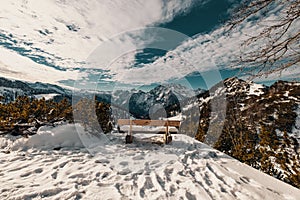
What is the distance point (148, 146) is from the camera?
20.9ft

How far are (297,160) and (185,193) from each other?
2.60 meters

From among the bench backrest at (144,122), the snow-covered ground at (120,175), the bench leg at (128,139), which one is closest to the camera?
the snow-covered ground at (120,175)

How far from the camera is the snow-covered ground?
2777mm

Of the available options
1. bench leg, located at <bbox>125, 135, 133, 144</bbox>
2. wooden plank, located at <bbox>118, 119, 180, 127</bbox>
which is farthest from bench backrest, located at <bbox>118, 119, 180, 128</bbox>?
bench leg, located at <bbox>125, 135, 133, 144</bbox>

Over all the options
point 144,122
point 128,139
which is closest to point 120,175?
point 128,139

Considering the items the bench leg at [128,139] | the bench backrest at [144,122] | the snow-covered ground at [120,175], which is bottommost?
the snow-covered ground at [120,175]

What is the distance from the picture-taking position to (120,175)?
11.6ft

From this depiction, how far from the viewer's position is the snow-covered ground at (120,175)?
2777 millimetres

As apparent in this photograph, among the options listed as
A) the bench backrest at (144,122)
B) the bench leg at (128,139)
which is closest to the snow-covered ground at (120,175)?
the bench leg at (128,139)

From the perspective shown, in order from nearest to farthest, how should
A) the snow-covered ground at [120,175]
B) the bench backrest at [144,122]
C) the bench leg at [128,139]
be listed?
the snow-covered ground at [120,175]
the bench leg at [128,139]
the bench backrest at [144,122]

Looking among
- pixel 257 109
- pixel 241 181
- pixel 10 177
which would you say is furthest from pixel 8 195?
pixel 257 109

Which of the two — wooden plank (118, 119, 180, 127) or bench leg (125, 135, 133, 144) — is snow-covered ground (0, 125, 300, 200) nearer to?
bench leg (125, 135, 133, 144)

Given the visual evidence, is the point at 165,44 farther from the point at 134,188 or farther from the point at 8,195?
the point at 8,195

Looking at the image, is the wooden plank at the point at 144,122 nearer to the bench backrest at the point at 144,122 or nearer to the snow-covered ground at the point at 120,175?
the bench backrest at the point at 144,122
